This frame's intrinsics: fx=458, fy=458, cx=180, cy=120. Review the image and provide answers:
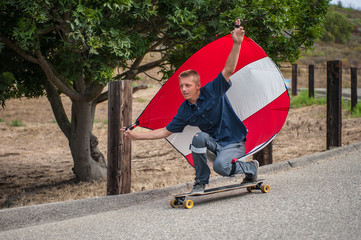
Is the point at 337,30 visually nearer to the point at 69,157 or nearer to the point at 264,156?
the point at 69,157

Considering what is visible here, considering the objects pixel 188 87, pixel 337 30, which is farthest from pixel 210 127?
pixel 337 30

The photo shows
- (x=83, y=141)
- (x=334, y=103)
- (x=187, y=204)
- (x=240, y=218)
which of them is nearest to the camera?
(x=240, y=218)

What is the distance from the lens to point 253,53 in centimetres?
570

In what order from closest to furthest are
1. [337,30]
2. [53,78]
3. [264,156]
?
[264,156], [53,78], [337,30]

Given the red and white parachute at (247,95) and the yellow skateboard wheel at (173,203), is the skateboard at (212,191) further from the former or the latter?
the red and white parachute at (247,95)

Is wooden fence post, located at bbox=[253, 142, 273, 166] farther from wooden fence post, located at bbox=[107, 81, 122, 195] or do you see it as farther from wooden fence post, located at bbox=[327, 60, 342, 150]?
wooden fence post, located at bbox=[107, 81, 122, 195]

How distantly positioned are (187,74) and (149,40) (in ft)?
9.71

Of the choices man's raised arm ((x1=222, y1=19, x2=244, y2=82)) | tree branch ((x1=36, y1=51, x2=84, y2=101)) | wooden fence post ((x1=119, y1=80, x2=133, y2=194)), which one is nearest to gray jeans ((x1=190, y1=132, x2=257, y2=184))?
man's raised arm ((x1=222, y1=19, x2=244, y2=82))

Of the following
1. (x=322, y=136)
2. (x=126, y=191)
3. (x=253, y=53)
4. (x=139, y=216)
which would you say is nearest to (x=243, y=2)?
(x=253, y=53)

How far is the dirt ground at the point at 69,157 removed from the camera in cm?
841

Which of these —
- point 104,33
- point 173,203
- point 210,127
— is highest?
point 104,33

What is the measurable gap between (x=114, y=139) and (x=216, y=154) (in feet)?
4.32

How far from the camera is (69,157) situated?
44.4ft

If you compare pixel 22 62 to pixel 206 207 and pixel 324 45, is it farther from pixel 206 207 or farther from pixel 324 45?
pixel 324 45
